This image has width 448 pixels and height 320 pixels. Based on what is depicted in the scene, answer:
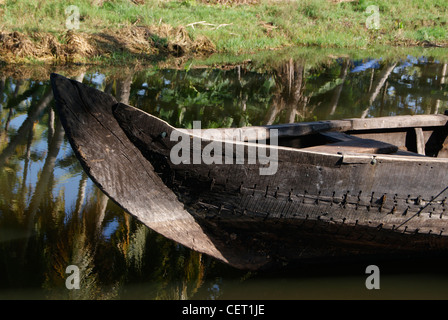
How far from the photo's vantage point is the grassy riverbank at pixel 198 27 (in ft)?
37.0

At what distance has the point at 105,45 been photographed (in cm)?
1208

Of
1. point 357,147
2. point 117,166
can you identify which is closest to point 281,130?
point 357,147

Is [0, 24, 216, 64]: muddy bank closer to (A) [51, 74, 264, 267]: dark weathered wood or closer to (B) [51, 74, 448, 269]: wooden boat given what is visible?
(B) [51, 74, 448, 269]: wooden boat

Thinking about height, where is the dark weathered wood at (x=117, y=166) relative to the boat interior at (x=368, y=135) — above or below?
below

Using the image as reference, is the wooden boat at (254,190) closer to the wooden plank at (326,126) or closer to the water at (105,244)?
the wooden plank at (326,126)

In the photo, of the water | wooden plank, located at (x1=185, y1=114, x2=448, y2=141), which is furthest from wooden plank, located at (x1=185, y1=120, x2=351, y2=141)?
the water

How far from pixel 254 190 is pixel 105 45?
961cm

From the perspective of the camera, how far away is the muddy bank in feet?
35.1

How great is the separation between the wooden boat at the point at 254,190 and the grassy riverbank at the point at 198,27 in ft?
27.6

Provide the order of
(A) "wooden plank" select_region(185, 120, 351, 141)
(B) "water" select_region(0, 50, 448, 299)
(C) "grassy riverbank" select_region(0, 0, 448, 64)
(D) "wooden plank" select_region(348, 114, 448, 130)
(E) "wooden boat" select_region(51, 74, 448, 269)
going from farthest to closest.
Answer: (C) "grassy riverbank" select_region(0, 0, 448, 64), (D) "wooden plank" select_region(348, 114, 448, 130), (A) "wooden plank" select_region(185, 120, 351, 141), (B) "water" select_region(0, 50, 448, 299), (E) "wooden boat" select_region(51, 74, 448, 269)

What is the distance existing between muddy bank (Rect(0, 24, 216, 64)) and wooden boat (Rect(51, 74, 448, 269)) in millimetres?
8235

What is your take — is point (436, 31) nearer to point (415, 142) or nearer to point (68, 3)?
point (68, 3)

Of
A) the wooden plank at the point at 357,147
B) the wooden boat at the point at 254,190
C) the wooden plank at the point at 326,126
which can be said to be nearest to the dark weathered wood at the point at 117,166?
the wooden boat at the point at 254,190

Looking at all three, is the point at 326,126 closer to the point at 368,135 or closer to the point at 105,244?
the point at 368,135
